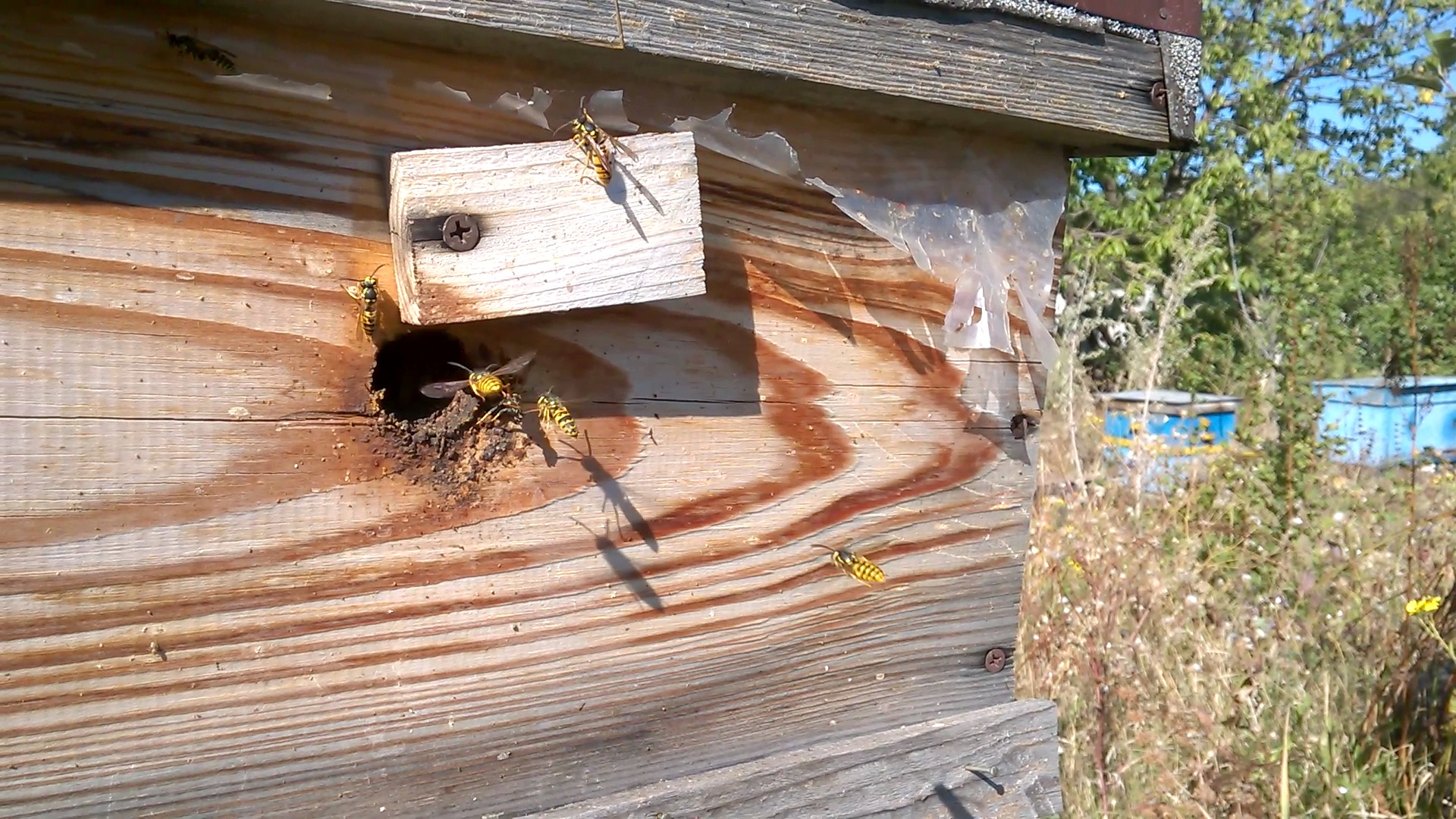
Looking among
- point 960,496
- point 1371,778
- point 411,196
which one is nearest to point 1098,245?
point 1371,778

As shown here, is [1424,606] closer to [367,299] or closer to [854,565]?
[854,565]

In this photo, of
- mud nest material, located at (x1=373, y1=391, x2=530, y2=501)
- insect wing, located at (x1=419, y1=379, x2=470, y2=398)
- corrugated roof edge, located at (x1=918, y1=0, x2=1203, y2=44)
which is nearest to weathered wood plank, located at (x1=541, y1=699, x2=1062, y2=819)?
mud nest material, located at (x1=373, y1=391, x2=530, y2=501)

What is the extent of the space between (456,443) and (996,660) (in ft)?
3.49

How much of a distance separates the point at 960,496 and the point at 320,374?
3.39ft

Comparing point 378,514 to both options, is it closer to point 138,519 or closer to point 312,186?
point 138,519

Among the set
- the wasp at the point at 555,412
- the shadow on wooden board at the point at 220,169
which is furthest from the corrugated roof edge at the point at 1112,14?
the wasp at the point at 555,412

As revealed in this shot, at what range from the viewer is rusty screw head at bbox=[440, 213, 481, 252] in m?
1.17

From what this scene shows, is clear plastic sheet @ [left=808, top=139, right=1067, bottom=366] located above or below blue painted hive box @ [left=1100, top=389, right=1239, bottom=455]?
above

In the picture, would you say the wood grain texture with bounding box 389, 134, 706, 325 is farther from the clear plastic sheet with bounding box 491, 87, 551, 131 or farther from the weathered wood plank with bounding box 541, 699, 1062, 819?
the weathered wood plank with bounding box 541, 699, 1062, 819

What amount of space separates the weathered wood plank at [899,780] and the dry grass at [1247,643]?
932 mm

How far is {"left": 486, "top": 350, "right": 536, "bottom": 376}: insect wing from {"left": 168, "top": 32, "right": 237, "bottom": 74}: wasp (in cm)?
44

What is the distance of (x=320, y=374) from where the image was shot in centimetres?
119

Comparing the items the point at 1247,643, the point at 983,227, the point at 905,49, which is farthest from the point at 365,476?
the point at 1247,643

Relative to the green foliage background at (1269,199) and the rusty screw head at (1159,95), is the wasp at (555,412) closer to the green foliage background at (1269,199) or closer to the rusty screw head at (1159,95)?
the rusty screw head at (1159,95)
